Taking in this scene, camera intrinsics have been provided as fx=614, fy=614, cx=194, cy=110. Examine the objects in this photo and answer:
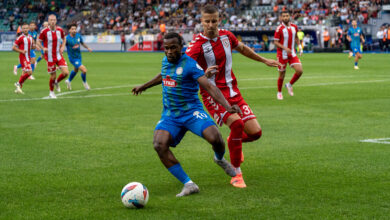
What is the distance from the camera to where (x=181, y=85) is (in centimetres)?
680

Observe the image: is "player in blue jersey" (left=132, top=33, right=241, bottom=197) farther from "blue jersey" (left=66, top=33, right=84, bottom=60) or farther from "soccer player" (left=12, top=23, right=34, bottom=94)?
"blue jersey" (left=66, top=33, right=84, bottom=60)

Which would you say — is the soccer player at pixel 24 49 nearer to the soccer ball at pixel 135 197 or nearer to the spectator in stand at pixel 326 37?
the soccer ball at pixel 135 197

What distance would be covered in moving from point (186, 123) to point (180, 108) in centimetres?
19

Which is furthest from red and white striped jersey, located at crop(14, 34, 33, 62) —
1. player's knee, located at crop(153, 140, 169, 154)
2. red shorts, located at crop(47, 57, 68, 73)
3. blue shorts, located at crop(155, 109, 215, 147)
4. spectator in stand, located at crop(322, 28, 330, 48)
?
spectator in stand, located at crop(322, 28, 330, 48)

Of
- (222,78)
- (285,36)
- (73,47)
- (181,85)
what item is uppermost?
(181,85)

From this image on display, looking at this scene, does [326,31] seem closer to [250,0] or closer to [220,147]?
[250,0]

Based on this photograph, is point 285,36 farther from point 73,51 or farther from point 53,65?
point 73,51

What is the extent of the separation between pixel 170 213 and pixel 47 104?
10830 mm

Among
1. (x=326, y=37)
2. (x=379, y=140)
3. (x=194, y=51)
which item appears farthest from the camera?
(x=326, y=37)

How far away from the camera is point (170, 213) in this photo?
5887 mm

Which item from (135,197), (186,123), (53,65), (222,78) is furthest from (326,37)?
(135,197)

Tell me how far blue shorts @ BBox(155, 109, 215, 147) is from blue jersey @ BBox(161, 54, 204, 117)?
0.21 ft

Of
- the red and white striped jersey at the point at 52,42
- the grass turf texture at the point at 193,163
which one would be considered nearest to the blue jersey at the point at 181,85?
the grass turf texture at the point at 193,163

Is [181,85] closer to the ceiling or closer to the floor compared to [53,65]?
closer to the ceiling
